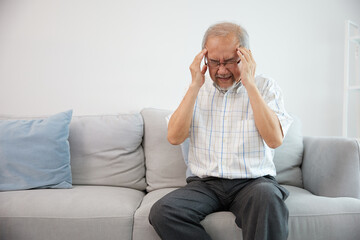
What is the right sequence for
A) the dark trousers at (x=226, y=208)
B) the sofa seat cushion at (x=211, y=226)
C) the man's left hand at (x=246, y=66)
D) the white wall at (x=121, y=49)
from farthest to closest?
the white wall at (x=121, y=49)
the man's left hand at (x=246, y=66)
the sofa seat cushion at (x=211, y=226)
the dark trousers at (x=226, y=208)

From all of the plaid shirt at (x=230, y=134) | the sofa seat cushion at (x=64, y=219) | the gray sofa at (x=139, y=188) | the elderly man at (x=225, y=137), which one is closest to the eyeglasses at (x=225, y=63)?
the elderly man at (x=225, y=137)

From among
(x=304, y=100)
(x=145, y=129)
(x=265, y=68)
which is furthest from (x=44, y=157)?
(x=304, y=100)

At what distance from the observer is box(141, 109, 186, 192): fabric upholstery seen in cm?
184

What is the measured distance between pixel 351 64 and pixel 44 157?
2.40 m

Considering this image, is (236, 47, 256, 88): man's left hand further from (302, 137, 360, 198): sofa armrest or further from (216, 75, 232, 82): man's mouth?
(302, 137, 360, 198): sofa armrest

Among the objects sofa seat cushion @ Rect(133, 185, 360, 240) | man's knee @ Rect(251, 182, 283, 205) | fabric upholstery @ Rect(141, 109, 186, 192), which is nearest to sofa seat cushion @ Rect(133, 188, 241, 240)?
sofa seat cushion @ Rect(133, 185, 360, 240)

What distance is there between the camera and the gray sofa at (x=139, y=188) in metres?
1.34

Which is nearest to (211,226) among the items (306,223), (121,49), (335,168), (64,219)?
(306,223)

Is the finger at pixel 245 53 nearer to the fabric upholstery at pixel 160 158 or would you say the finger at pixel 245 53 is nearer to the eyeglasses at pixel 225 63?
the eyeglasses at pixel 225 63

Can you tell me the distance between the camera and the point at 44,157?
1.69 m

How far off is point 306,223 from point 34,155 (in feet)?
4.36

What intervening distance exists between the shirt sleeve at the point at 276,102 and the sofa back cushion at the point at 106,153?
784 mm

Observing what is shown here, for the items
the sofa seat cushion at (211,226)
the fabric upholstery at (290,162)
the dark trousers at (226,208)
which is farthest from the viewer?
the fabric upholstery at (290,162)

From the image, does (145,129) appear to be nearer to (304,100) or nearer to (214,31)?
(214,31)
